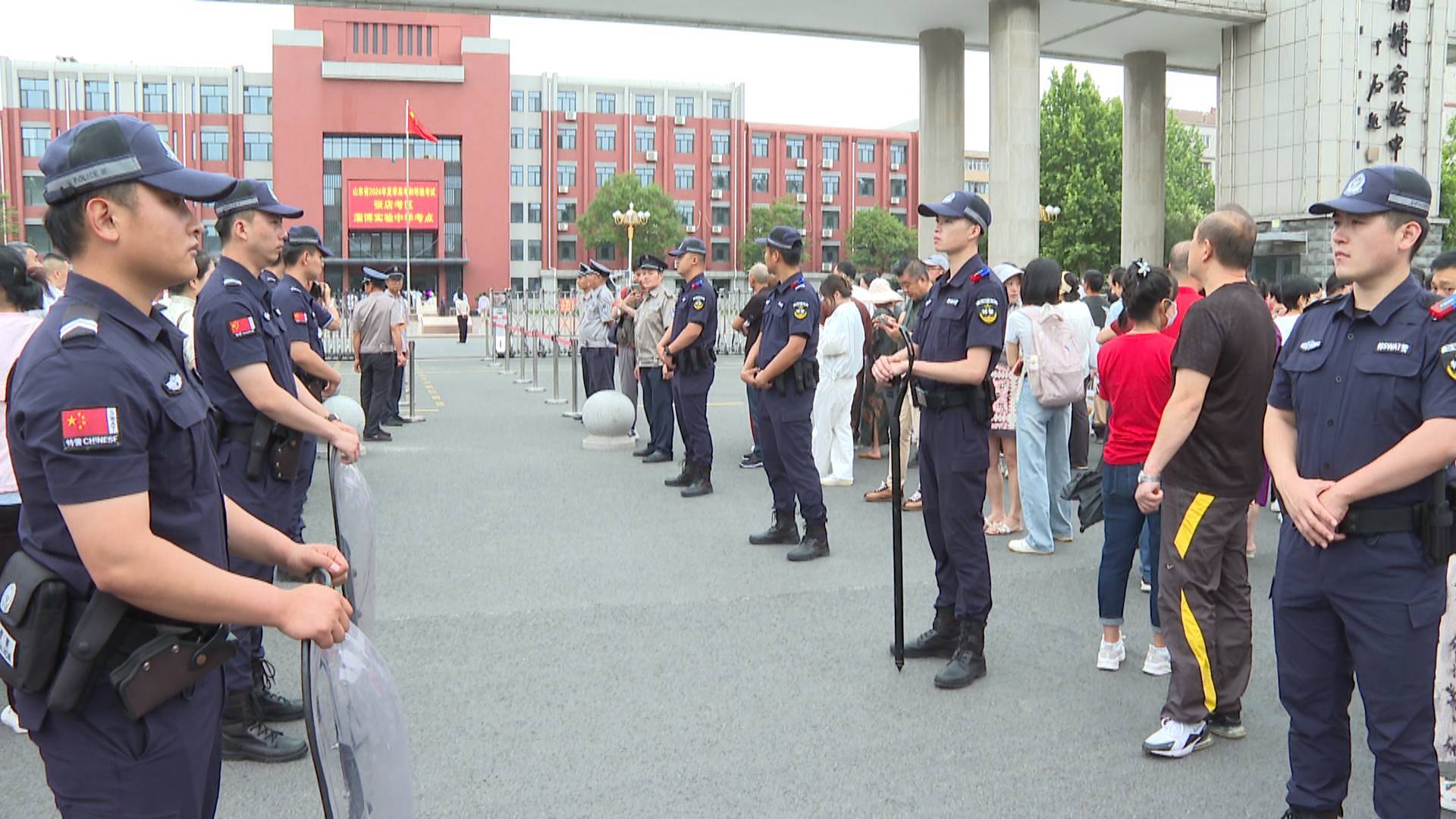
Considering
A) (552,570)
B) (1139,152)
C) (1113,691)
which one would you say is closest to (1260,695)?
(1113,691)

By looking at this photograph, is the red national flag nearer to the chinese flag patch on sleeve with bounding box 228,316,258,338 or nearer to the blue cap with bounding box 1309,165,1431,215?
the chinese flag patch on sleeve with bounding box 228,316,258,338

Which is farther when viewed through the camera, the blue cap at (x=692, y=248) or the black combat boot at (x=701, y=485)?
the blue cap at (x=692, y=248)

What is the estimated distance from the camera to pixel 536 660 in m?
5.47

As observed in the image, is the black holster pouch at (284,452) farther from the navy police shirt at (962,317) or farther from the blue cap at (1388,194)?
the blue cap at (1388,194)

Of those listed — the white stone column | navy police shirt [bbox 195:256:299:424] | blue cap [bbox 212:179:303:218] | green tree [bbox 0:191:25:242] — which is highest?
green tree [bbox 0:191:25:242]

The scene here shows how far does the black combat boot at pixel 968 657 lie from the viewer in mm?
5113

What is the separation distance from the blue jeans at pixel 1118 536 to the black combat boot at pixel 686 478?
17.1 ft

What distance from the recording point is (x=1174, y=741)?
14.2 feet

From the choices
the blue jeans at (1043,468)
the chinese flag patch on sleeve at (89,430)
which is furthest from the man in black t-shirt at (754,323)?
the chinese flag patch on sleeve at (89,430)

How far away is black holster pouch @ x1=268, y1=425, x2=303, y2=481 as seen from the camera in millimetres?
4547

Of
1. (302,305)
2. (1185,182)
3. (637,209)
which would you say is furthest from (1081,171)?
(302,305)

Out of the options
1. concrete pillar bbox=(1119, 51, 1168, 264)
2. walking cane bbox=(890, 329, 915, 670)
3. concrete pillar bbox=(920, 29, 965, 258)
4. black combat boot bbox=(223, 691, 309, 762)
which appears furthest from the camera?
concrete pillar bbox=(1119, 51, 1168, 264)

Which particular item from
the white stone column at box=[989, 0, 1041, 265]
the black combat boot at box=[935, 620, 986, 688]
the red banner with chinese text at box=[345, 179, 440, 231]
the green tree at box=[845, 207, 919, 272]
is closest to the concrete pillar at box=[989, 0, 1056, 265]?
the white stone column at box=[989, 0, 1041, 265]

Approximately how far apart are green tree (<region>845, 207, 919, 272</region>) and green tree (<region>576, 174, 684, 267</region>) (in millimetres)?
14707
